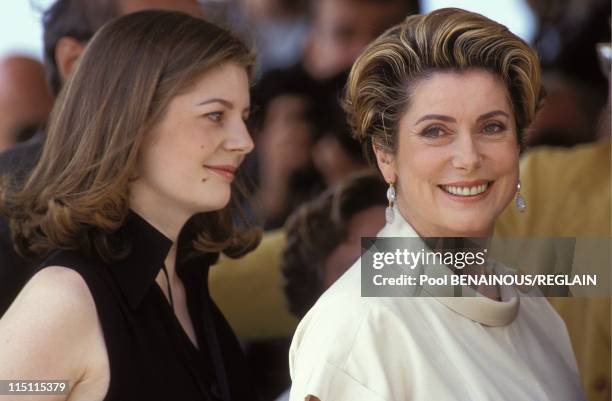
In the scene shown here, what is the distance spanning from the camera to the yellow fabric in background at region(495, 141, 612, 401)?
2.31m

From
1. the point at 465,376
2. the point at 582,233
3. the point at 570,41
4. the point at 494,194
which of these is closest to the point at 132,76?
the point at 494,194

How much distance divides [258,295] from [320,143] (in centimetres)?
65

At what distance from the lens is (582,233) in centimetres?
230

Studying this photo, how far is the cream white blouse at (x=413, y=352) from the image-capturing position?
1467 millimetres

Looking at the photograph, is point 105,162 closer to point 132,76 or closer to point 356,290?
point 132,76

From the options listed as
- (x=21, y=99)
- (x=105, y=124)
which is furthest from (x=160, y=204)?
(x=21, y=99)

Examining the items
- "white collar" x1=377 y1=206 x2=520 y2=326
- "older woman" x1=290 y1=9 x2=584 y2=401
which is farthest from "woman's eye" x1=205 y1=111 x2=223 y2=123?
"white collar" x1=377 y1=206 x2=520 y2=326

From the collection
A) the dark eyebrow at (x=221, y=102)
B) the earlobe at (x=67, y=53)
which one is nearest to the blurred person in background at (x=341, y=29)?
the earlobe at (x=67, y=53)

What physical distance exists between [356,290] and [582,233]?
0.94 metres

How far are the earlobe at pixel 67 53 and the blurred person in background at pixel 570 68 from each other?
58.0 inches

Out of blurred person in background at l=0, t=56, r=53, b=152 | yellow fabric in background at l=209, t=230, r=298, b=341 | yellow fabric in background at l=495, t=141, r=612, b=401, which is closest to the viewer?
yellow fabric in background at l=495, t=141, r=612, b=401

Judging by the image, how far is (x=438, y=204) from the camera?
63.5 inches

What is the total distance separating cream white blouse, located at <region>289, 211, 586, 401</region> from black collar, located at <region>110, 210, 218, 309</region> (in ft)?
1.09

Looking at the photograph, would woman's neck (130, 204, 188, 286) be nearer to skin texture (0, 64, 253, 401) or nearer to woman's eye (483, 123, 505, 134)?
skin texture (0, 64, 253, 401)
